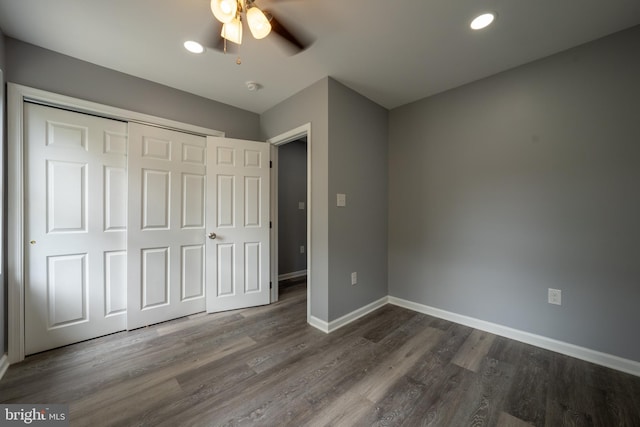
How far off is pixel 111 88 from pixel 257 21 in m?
1.84

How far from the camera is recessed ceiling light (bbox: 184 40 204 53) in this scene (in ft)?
6.15

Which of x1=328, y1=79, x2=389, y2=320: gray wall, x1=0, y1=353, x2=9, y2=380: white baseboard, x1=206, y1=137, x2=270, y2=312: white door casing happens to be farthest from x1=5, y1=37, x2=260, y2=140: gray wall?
x1=0, y1=353, x2=9, y2=380: white baseboard

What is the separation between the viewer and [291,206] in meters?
4.23

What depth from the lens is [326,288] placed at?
2332mm

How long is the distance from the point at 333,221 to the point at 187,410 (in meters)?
1.72

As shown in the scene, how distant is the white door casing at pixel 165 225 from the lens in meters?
2.32

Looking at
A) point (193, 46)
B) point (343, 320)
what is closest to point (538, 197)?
point (343, 320)

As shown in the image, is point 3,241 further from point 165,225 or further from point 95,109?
point 95,109

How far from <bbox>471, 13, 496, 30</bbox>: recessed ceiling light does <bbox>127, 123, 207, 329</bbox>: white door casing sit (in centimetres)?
270

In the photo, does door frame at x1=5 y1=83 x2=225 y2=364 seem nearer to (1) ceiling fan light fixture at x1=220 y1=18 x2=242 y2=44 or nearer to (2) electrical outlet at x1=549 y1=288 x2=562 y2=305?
(1) ceiling fan light fixture at x1=220 y1=18 x2=242 y2=44

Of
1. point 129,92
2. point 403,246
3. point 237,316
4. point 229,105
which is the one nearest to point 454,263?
point 403,246

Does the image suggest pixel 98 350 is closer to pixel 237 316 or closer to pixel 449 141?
pixel 237 316

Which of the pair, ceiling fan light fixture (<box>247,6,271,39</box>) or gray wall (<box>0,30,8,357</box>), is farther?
gray wall (<box>0,30,8,357</box>)

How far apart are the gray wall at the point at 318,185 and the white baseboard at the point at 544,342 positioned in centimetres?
127
